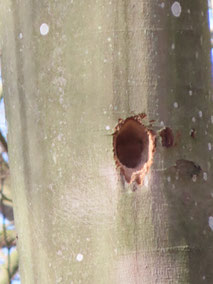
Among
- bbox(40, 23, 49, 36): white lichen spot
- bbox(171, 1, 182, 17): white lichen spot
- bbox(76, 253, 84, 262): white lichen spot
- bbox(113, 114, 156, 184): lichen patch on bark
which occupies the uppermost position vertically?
bbox(171, 1, 182, 17): white lichen spot

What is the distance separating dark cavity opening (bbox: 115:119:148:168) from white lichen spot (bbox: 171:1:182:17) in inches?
6.5

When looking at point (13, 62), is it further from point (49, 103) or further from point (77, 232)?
point (77, 232)

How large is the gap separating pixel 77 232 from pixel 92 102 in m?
0.17

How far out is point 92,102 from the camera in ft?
2.31

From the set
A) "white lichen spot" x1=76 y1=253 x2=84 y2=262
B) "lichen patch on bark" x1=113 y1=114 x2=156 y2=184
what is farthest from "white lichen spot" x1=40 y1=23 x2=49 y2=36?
"white lichen spot" x1=76 y1=253 x2=84 y2=262

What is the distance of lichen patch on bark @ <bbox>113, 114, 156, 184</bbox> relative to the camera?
2.32 ft

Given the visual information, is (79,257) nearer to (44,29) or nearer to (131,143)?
(131,143)

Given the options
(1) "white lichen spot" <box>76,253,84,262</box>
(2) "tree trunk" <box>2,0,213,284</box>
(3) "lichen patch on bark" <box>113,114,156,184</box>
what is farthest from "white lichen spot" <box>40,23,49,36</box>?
(1) "white lichen spot" <box>76,253,84,262</box>

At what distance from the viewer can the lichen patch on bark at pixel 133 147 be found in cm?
71

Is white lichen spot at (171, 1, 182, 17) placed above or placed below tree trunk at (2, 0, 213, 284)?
above

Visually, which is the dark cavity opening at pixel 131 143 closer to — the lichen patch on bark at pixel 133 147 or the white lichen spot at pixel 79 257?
the lichen patch on bark at pixel 133 147

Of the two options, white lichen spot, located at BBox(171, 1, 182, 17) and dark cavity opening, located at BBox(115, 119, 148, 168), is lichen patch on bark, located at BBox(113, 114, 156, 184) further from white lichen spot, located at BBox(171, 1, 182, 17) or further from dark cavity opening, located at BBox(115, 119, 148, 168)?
white lichen spot, located at BBox(171, 1, 182, 17)

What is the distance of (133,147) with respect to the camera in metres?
0.76

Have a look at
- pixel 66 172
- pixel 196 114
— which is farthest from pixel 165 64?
pixel 66 172
